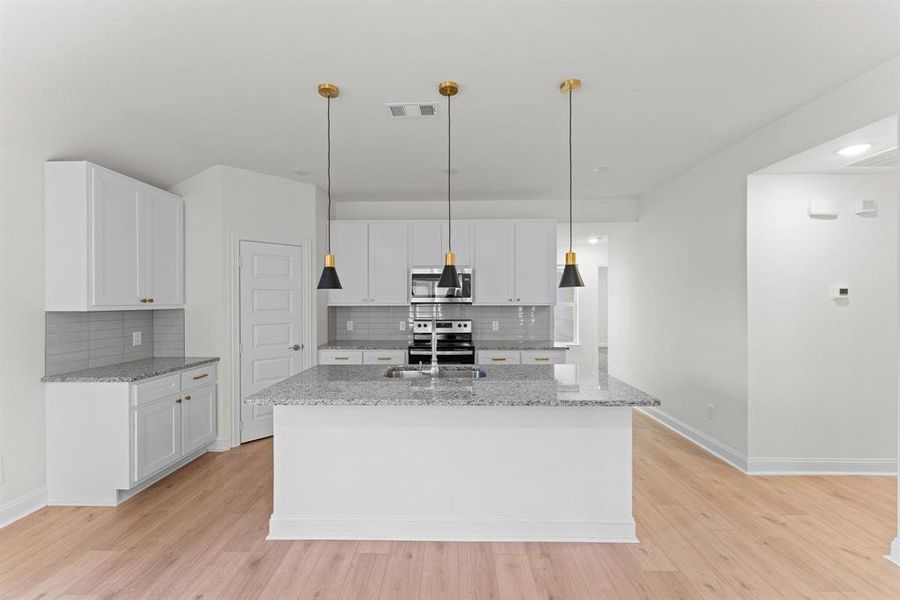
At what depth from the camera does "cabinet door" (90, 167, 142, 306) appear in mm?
3137

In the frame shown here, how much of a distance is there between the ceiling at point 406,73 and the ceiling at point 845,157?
336 mm

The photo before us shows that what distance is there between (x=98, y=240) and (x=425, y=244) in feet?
9.82

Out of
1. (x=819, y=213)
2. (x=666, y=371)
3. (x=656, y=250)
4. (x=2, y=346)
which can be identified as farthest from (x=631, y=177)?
(x=2, y=346)

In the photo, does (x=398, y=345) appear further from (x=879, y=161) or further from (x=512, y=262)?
(x=879, y=161)

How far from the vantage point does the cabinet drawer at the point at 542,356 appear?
480 cm

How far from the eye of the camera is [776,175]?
3510mm

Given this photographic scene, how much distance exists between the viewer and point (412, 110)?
302 centimetres

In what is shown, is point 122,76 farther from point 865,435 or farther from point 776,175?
point 865,435

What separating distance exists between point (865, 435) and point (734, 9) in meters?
3.45

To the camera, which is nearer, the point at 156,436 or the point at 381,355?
the point at 156,436

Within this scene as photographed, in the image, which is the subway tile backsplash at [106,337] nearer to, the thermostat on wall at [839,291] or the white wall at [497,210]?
the white wall at [497,210]

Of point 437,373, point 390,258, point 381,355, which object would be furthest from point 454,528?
point 390,258

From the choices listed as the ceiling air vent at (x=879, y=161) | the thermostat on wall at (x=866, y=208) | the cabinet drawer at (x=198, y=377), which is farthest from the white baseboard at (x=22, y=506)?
the thermostat on wall at (x=866, y=208)

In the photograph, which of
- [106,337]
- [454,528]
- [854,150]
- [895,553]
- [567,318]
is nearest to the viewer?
[895,553]
